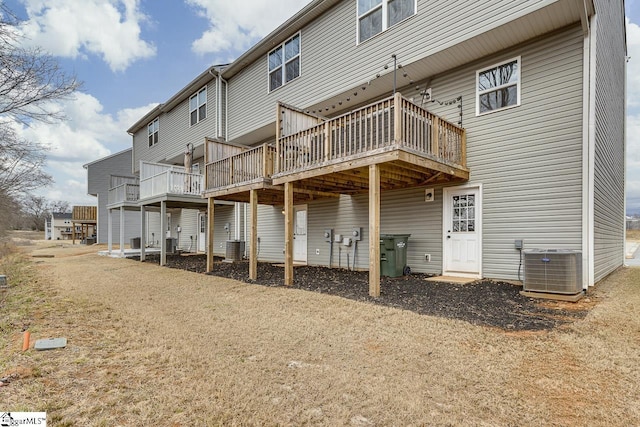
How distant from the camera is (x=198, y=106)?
50.9ft

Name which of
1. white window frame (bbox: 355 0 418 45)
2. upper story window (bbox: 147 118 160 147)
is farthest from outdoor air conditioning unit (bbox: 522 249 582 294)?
upper story window (bbox: 147 118 160 147)

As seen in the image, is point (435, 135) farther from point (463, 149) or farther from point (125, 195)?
point (125, 195)

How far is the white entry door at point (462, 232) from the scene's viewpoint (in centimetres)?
748

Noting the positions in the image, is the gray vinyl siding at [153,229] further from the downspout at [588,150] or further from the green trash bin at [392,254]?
the downspout at [588,150]

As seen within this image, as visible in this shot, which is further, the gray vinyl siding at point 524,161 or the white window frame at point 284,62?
the white window frame at point 284,62

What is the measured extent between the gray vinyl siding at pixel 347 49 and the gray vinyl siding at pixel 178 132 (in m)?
1.35

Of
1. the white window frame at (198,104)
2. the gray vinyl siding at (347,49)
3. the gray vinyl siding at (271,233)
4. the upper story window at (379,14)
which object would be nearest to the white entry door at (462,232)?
the gray vinyl siding at (347,49)

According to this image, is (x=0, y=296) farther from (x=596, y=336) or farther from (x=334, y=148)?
(x=596, y=336)

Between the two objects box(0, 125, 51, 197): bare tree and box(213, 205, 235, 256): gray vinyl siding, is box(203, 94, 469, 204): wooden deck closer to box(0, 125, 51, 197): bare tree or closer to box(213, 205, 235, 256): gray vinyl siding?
box(0, 125, 51, 197): bare tree

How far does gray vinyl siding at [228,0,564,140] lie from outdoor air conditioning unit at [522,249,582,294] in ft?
14.1

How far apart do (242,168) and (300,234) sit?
3.71m

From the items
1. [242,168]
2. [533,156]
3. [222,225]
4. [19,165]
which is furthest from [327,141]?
[19,165]

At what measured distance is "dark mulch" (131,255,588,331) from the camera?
4488mm

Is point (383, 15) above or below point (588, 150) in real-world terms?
above
